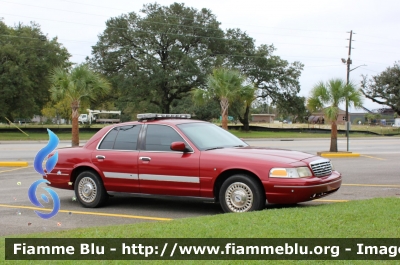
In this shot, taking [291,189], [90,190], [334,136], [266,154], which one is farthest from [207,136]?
[334,136]

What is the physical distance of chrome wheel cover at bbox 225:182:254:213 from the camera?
779 centimetres

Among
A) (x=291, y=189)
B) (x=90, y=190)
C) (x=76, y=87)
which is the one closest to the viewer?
(x=291, y=189)

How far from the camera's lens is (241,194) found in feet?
25.6

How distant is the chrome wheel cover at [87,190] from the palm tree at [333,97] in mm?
16470

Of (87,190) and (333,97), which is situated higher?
(333,97)

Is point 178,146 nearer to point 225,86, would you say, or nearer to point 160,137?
point 160,137

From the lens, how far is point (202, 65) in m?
50.7

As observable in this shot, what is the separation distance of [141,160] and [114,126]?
123 cm

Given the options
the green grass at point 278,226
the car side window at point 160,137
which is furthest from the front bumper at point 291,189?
the car side window at point 160,137

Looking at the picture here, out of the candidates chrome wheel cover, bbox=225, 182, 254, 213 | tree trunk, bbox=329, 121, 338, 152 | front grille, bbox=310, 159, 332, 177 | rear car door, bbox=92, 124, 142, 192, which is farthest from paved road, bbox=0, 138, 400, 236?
tree trunk, bbox=329, 121, 338, 152

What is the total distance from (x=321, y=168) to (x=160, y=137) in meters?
2.84

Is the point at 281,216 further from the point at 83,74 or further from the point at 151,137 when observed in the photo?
the point at 83,74

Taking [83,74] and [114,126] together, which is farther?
[83,74]

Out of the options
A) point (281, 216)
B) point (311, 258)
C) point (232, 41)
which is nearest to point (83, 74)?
point (281, 216)
